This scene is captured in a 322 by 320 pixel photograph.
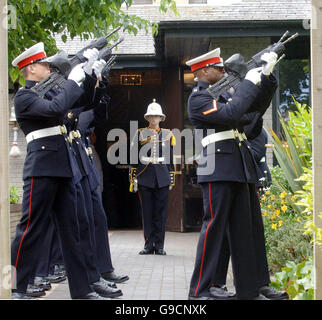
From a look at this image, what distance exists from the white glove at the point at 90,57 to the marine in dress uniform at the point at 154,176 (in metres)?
3.58

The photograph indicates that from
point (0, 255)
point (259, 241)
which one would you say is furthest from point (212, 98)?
point (0, 255)

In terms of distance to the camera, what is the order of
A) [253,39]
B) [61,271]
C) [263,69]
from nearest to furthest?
[263,69] → [61,271] → [253,39]

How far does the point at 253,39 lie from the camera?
10.1m

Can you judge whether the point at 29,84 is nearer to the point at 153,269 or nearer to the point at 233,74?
the point at 233,74

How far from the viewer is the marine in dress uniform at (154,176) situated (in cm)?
859

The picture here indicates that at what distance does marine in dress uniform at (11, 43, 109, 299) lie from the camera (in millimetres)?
4773

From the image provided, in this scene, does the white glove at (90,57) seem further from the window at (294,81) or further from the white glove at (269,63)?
the window at (294,81)

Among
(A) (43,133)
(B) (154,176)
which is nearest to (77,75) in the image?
(A) (43,133)

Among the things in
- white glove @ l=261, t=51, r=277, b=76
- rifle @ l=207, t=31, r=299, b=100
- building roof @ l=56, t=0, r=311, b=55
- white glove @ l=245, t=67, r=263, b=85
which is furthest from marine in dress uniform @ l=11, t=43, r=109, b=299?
building roof @ l=56, t=0, r=311, b=55

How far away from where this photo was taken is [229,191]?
479cm

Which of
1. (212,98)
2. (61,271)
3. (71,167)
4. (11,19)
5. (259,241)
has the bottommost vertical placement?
(61,271)

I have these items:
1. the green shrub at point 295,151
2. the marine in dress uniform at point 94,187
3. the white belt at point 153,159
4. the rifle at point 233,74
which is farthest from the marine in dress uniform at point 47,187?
the white belt at point 153,159

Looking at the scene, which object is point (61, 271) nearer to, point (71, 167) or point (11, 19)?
point (71, 167)

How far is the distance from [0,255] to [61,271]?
3303 mm
